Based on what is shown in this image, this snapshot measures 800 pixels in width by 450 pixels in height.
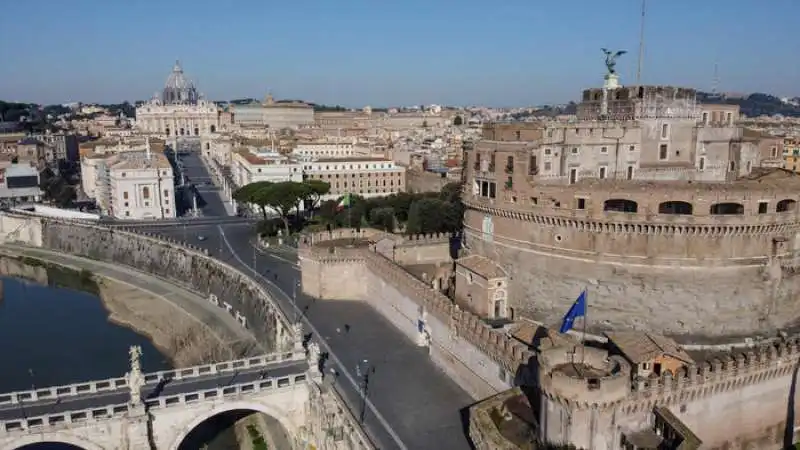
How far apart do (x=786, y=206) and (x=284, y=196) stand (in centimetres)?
4409

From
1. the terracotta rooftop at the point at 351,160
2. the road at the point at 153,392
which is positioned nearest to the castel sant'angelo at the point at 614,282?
the road at the point at 153,392

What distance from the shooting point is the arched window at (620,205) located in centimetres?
3428

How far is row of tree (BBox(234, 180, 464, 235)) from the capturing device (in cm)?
6494

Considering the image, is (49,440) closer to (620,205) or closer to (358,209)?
(620,205)

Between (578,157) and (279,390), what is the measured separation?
21.7 m

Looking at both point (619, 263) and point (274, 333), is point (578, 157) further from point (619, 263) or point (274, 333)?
point (274, 333)

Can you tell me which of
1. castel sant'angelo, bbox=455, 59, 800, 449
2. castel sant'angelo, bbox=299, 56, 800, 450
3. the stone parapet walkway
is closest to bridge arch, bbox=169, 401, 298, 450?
castel sant'angelo, bbox=299, 56, 800, 450

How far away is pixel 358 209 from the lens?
74.2 metres

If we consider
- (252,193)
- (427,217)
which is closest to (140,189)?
(252,193)

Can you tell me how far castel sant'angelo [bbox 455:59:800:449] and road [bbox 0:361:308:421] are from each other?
11774mm

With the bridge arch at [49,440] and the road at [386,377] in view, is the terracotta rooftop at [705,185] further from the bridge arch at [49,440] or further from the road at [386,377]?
the bridge arch at [49,440]

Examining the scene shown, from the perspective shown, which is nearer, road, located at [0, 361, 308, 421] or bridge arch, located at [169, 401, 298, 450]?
road, located at [0, 361, 308, 421]

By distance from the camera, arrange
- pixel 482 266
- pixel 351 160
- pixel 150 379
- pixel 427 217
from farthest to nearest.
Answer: pixel 351 160 → pixel 427 217 → pixel 482 266 → pixel 150 379

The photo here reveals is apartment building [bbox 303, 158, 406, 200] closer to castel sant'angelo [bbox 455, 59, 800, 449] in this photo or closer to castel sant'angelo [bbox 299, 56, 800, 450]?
castel sant'angelo [bbox 299, 56, 800, 450]
